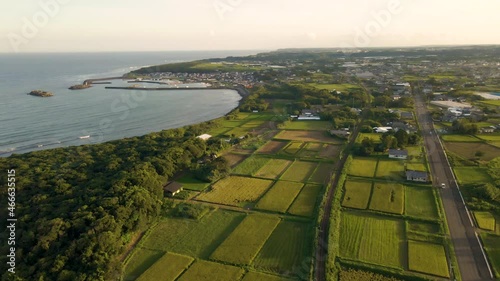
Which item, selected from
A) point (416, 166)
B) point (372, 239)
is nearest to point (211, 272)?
point (372, 239)

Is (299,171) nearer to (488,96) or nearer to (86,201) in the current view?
(86,201)

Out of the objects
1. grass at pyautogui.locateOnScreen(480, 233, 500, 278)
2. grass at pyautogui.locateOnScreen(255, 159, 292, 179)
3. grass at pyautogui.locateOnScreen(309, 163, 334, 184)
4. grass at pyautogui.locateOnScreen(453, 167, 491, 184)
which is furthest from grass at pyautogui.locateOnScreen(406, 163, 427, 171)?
grass at pyautogui.locateOnScreen(255, 159, 292, 179)

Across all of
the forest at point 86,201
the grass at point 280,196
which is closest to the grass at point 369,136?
the grass at point 280,196

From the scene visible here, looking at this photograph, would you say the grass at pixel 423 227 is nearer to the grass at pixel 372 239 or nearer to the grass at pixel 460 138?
the grass at pixel 372 239

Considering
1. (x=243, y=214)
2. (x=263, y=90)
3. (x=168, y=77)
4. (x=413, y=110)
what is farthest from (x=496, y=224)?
(x=168, y=77)

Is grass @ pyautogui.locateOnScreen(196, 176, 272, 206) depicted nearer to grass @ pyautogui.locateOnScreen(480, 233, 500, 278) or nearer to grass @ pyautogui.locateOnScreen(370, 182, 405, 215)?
grass @ pyautogui.locateOnScreen(370, 182, 405, 215)

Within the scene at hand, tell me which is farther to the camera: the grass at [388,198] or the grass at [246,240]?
the grass at [388,198]
